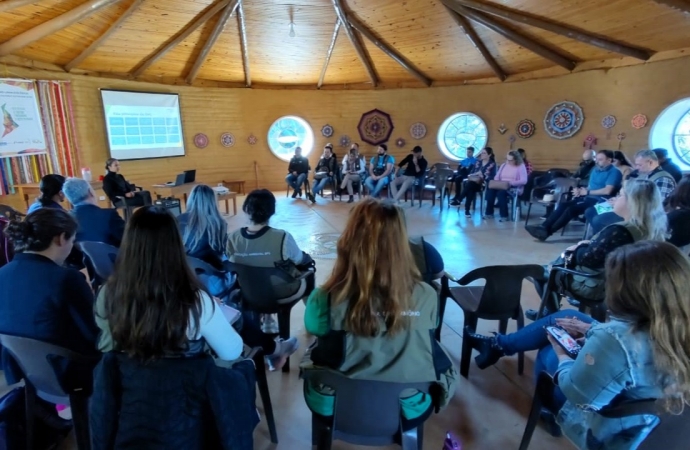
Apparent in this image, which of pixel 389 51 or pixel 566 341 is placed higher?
pixel 389 51

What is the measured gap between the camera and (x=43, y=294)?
1.50 meters

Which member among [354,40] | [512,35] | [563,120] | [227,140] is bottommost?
[227,140]

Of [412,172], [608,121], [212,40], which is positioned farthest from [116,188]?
[608,121]

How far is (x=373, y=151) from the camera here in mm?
10070

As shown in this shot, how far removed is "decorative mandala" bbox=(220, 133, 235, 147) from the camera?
30.7 feet

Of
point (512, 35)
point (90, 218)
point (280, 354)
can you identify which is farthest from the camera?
point (512, 35)

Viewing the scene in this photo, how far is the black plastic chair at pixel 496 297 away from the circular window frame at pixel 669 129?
6.10 metres

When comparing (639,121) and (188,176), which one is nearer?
(639,121)

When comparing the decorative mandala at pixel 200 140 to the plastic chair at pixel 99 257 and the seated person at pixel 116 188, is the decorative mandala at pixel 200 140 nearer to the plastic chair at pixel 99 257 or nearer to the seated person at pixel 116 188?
the seated person at pixel 116 188

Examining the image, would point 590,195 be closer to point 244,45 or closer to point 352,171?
point 352,171

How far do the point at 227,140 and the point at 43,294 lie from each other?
8.38 m

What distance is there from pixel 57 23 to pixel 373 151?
21.9 feet

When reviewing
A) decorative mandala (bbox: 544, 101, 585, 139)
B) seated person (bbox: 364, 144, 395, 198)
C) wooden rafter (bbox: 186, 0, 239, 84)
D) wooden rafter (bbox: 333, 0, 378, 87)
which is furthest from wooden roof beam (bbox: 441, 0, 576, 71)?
wooden rafter (bbox: 186, 0, 239, 84)

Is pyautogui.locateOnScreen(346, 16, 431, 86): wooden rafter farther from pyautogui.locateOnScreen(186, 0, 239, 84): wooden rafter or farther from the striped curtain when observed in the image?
the striped curtain
